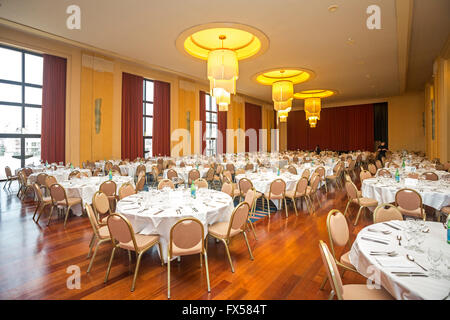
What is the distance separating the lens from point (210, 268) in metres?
3.30

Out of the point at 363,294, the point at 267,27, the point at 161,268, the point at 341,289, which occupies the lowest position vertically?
the point at 161,268

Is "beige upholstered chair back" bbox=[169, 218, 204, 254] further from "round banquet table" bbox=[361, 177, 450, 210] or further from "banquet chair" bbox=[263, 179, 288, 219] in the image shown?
"round banquet table" bbox=[361, 177, 450, 210]

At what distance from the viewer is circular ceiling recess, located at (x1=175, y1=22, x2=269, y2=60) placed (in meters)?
6.86

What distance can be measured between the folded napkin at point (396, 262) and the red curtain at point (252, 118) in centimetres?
1670

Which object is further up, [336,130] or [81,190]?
[336,130]

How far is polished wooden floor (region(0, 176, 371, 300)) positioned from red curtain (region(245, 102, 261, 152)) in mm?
14006

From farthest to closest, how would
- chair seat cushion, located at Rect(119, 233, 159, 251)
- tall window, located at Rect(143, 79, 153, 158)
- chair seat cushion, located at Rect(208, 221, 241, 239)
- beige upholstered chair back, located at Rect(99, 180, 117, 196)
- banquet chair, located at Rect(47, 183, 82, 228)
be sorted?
1. tall window, located at Rect(143, 79, 153, 158)
2. beige upholstered chair back, located at Rect(99, 180, 117, 196)
3. banquet chair, located at Rect(47, 183, 82, 228)
4. chair seat cushion, located at Rect(208, 221, 241, 239)
5. chair seat cushion, located at Rect(119, 233, 159, 251)

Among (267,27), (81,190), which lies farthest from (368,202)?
(81,190)

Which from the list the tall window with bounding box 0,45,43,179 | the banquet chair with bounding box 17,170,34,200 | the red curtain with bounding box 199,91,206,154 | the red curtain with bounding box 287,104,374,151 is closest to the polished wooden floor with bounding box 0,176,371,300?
the banquet chair with bounding box 17,170,34,200

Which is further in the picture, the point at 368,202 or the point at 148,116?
the point at 148,116

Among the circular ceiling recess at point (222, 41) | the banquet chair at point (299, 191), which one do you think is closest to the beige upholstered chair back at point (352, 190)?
the banquet chair at point (299, 191)

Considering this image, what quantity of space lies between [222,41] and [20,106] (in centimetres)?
751

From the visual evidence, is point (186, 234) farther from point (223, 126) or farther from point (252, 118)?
point (252, 118)

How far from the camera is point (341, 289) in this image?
187 centimetres
